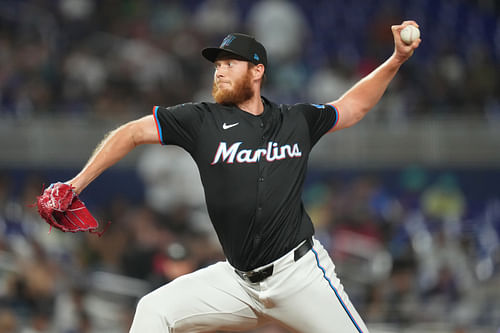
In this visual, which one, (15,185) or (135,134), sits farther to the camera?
(15,185)

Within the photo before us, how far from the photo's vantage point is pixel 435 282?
25.2ft

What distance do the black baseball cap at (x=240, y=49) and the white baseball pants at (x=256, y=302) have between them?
100 centimetres

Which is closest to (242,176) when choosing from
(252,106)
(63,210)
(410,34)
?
(252,106)

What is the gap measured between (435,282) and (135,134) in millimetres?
4919

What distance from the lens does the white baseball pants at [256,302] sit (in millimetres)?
3641

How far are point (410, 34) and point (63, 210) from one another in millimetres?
1970

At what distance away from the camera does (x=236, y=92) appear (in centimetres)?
383

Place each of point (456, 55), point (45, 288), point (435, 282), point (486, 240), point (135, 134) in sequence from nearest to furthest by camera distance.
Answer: point (135, 134), point (45, 288), point (435, 282), point (486, 240), point (456, 55)

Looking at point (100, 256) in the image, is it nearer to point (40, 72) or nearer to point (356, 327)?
point (40, 72)

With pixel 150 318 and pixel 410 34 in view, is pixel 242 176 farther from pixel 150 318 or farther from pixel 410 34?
pixel 410 34

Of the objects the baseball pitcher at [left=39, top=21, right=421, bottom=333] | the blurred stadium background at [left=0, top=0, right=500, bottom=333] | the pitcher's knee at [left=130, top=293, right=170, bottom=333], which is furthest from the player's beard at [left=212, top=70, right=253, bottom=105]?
the blurred stadium background at [left=0, top=0, right=500, bottom=333]

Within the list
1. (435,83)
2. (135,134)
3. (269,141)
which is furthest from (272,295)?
(435,83)

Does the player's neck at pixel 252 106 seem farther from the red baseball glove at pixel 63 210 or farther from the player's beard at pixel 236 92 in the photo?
the red baseball glove at pixel 63 210

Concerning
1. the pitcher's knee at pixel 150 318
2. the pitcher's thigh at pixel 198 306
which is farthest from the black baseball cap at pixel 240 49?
the pitcher's knee at pixel 150 318
